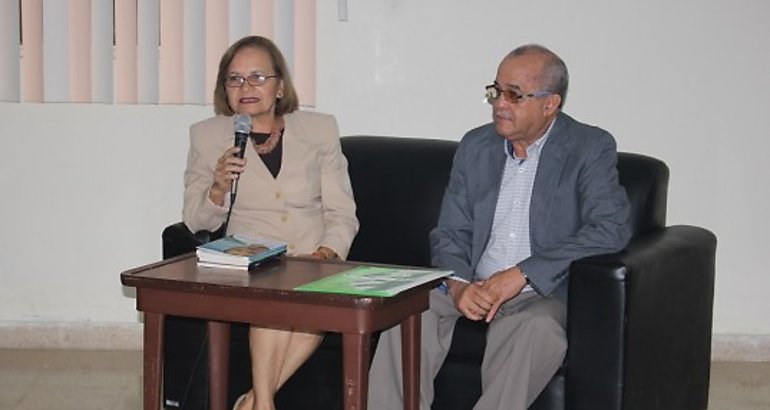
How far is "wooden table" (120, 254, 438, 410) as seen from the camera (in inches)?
102

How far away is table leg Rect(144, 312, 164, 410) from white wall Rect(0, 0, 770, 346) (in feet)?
5.65

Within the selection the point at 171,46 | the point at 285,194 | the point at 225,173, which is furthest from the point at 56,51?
the point at 225,173

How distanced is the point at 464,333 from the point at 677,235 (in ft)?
2.58

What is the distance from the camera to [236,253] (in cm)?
291

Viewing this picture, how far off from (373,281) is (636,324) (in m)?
0.77

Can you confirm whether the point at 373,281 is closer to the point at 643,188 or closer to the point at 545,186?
the point at 545,186

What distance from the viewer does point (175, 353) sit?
352 cm

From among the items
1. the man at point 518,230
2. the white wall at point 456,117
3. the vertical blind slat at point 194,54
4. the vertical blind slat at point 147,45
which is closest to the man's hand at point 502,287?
the man at point 518,230

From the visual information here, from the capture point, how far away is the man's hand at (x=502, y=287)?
3.16m

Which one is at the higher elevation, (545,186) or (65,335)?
(545,186)

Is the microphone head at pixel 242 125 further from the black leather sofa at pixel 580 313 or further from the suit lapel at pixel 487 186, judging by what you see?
the suit lapel at pixel 487 186

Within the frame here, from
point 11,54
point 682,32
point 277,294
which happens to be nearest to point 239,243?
point 277,294

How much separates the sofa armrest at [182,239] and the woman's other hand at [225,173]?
0.15 metres

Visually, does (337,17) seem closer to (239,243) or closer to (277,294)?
(239,243)
